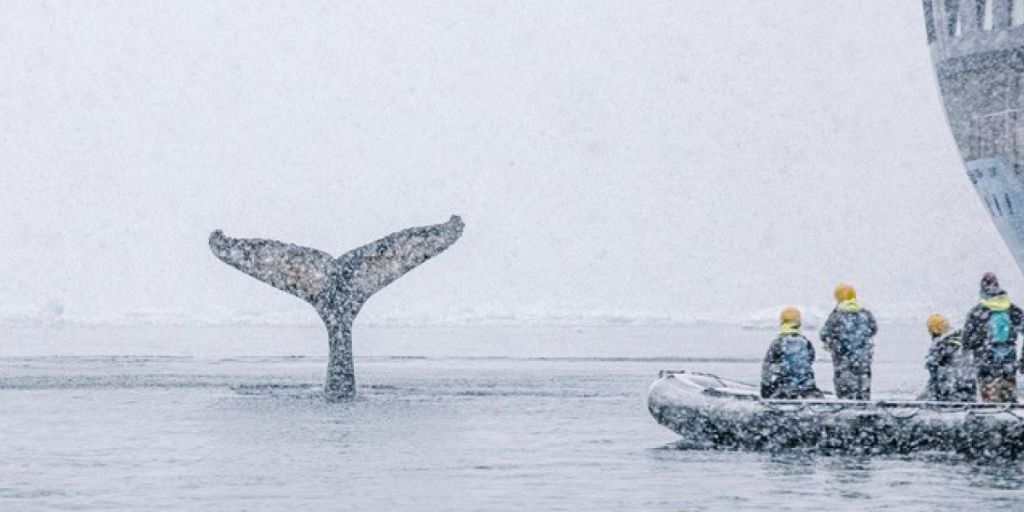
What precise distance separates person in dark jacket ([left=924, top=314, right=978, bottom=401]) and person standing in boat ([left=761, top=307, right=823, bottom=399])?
5.18 feet

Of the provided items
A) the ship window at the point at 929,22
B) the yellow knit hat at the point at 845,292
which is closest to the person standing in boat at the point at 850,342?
the yellow knit hat at the point at 845,292

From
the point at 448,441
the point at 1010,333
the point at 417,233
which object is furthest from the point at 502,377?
the point at 1010,333

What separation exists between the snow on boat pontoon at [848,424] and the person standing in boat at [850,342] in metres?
1.20

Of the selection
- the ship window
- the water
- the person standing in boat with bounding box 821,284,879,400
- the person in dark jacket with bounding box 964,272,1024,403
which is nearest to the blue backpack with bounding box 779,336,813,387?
the person standing in boat with bounding box 821,284,879,400

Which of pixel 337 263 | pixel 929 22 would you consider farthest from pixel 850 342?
pixel 929 22

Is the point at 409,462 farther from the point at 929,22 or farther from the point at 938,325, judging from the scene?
→ the point at 929,22

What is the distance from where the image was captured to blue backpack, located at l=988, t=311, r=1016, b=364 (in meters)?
22.6

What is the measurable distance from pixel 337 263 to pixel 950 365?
1572cm

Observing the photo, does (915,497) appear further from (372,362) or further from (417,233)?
(372,362)

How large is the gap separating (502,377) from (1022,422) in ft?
105

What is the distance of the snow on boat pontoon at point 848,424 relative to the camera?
21344 mm

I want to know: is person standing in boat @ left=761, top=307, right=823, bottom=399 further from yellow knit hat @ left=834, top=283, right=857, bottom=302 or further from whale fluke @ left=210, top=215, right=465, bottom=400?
whale fluke @ left=210, top=215, right=465, bottom=400

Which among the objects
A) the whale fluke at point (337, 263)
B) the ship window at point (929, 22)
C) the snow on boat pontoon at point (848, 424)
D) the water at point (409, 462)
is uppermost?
the ship window at point (929, 22)

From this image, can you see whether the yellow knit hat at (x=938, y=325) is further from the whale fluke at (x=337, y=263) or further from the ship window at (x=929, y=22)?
the ship window at (x=929, y=22)
